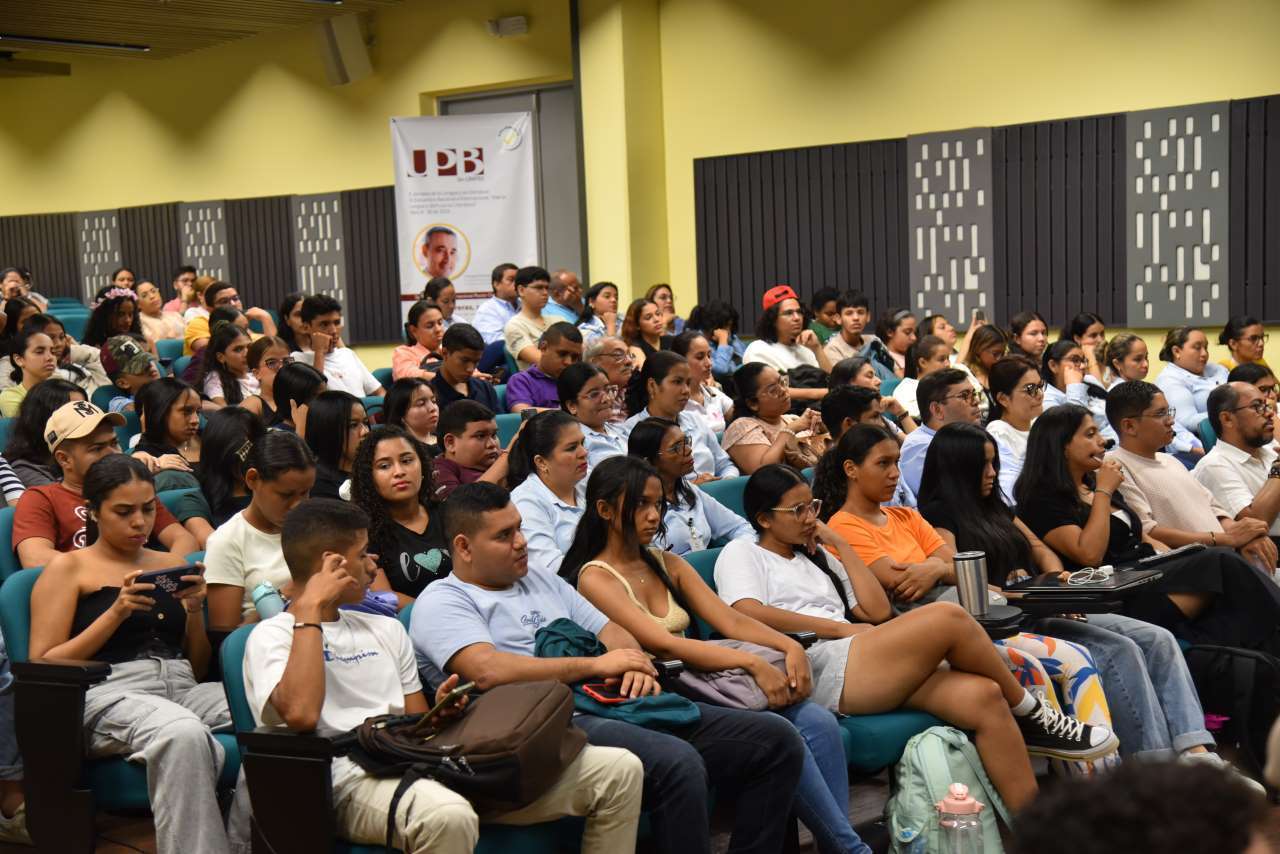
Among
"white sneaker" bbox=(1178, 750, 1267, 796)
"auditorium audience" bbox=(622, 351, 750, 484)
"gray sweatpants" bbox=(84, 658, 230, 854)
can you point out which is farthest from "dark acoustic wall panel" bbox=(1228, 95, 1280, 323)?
"gray sweatpants" bbox=(84, 658, 230, 854)

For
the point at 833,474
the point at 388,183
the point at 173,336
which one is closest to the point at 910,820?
the point at 833,474

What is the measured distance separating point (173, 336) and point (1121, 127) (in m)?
7.15

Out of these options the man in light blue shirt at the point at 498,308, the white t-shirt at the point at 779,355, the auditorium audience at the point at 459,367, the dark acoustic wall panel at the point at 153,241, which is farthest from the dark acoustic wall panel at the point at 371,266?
the auditorium audience at the point at 459,367

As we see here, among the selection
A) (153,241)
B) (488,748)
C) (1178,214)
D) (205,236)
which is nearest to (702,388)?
(488,748)

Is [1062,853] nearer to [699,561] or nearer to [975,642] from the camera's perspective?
[975,642]

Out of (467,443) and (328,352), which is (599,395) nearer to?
(467,443)

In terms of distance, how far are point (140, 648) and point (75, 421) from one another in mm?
1023

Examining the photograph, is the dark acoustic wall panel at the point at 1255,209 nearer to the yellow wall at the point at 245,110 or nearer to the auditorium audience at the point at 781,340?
the auditorium audience at the point at 781,340

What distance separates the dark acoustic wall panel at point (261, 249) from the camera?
13250mm

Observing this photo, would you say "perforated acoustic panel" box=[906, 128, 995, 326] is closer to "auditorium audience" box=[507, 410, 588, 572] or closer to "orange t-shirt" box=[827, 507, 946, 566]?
"orange t-shirt" box=[827, 507, 946, 566]

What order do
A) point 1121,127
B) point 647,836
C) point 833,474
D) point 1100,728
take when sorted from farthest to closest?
point 1121,127 → point 833,474 → point 1100,728 → point 647,836

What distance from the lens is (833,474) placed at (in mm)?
4629

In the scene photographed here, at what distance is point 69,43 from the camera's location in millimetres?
11344

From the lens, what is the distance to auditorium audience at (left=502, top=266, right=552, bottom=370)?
7918 mm
